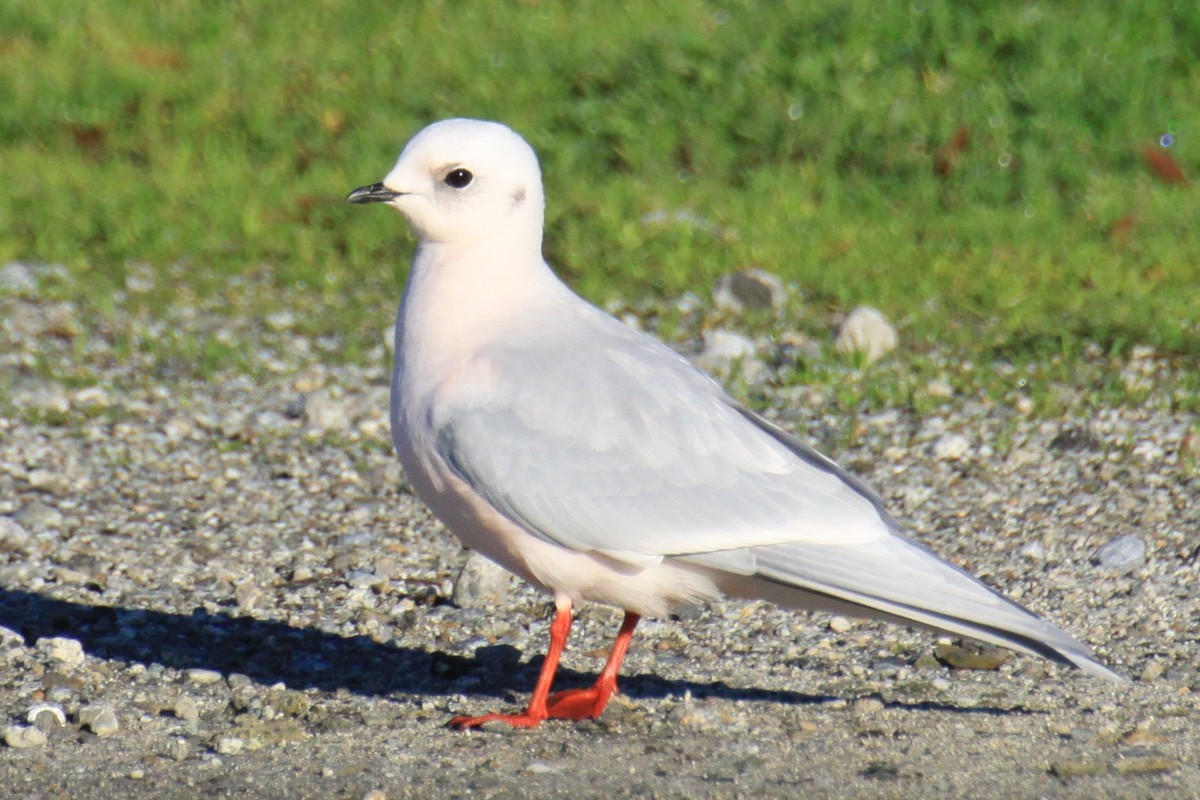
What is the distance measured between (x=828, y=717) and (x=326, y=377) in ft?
9.76

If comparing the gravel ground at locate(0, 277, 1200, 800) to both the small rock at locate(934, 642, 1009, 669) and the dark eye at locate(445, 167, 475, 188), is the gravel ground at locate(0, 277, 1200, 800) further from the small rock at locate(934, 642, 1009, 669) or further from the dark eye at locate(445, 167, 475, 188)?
the dark eye at locate(445, 167, 475, 188)

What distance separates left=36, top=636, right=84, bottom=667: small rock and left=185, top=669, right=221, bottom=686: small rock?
11.1 inches

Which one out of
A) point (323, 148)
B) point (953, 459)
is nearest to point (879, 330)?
point (953, 459)

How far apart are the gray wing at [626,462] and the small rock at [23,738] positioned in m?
1.08

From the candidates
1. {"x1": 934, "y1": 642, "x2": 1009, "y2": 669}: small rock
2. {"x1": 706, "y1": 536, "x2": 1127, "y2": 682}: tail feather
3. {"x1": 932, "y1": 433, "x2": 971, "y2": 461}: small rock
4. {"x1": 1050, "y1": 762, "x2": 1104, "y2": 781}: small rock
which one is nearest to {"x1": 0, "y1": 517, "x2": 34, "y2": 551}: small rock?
{"x1": 706, "y1": 536, "x2": 1127, "y2": 682}: tail feather

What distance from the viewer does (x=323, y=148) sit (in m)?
8.48

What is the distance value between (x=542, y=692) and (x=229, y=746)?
0.71 metres

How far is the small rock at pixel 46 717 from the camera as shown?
13.2 feet

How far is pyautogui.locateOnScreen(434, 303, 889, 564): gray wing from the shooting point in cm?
397

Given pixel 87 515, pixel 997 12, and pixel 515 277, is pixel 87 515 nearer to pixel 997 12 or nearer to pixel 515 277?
pixel 515 277

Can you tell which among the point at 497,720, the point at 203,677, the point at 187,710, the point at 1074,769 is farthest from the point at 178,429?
the point at 1074,769

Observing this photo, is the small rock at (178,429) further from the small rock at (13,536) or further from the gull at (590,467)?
the gull at (590,467)

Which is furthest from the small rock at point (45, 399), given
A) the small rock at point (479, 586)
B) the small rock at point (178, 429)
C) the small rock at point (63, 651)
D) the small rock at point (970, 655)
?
the small rock at point (970, 655)

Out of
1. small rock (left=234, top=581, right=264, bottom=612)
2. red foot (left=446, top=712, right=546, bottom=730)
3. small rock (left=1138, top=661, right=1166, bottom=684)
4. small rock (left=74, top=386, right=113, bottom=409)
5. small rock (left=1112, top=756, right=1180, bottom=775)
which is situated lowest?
small rock (left=234, top=581, right=264, bottom=612)
